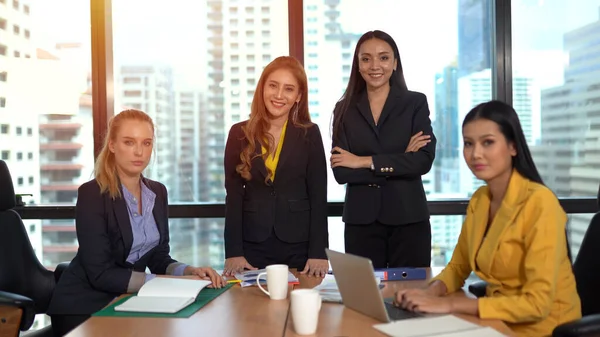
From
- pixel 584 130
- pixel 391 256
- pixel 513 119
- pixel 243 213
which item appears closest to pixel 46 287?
pixel 243 213

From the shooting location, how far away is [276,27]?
4.05m

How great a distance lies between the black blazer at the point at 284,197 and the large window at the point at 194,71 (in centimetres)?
115

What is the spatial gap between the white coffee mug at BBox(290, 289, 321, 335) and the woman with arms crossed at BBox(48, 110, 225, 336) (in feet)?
2.10

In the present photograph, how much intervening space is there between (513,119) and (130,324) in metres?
1.35

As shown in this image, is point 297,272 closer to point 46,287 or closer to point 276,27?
point 46,287

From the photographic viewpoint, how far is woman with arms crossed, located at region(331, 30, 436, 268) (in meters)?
2.94

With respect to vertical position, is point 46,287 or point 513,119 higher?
point 513,119

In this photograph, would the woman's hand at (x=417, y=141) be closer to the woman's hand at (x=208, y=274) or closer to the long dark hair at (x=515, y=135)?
the long dark hair at (x=515, y=135)

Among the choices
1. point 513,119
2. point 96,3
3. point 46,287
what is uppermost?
point 96,3

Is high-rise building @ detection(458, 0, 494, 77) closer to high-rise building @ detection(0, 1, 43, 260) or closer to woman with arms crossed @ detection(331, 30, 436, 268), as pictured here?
woman with arms crossed @ detection(331, 30, 436, 268)

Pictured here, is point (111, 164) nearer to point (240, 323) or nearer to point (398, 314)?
point (240, 323)

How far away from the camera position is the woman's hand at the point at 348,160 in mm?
2963

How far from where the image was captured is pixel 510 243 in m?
1.95

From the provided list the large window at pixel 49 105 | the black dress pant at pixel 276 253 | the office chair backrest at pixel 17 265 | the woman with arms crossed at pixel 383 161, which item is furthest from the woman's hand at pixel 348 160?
the large window at pixel 49 105
